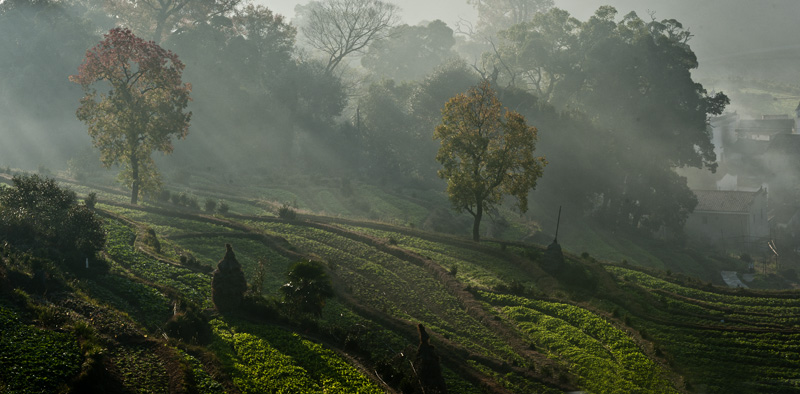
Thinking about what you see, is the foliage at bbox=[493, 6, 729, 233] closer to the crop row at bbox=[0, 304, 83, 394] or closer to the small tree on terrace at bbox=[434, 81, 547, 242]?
the small tree on terrace at bbox=[434, 81, 547, 242]

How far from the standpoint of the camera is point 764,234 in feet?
279

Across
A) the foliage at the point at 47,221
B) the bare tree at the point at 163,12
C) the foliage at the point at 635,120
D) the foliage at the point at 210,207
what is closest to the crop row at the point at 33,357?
the foliage at the point at 47,221

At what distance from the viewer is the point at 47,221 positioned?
109 feet

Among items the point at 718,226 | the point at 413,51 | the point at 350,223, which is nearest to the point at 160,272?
the point at 350,223

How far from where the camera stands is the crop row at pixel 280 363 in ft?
72.1

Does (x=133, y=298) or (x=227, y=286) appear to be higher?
(x=227, y=286)

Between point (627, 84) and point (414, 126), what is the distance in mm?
28718

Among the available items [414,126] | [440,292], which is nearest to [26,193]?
[440,292]

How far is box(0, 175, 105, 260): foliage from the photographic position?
31719mm

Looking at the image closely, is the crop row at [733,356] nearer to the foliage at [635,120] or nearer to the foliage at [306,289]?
the foliage at [306,289]

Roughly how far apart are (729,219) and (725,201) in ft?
8.82

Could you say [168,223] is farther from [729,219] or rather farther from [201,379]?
[729,219]

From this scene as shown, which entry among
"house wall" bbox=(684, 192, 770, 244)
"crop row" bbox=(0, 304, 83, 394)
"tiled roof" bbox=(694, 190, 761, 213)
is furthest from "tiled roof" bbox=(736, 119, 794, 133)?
"crop row" bbox=(0, 304, 83, 394)

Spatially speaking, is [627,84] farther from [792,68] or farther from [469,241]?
[792,68]
